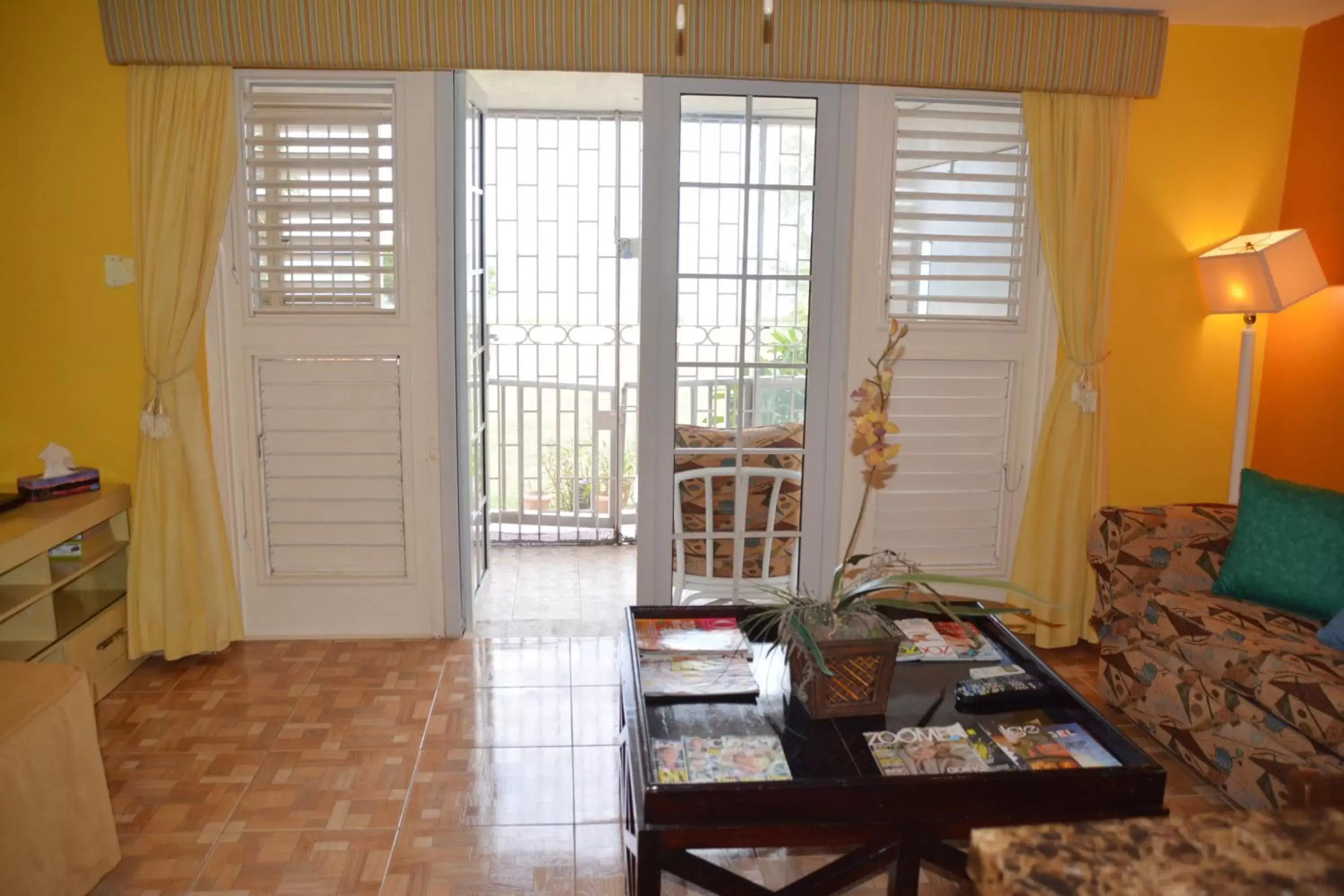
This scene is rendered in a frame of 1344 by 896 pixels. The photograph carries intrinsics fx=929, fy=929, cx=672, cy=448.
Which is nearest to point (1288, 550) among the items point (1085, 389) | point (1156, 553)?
point (1156, 553)

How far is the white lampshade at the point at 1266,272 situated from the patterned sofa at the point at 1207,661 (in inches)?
30.2

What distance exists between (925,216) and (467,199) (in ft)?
5.75

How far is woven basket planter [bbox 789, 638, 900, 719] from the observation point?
2.09m

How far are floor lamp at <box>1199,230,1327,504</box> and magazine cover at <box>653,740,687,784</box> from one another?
222cm

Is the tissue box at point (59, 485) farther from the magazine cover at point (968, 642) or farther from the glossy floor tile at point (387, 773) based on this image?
the magazine cover at point (968, 642)

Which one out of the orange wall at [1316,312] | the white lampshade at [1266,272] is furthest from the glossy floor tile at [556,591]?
the orange wall at [1316,312]

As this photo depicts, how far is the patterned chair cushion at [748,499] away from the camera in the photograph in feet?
12.1

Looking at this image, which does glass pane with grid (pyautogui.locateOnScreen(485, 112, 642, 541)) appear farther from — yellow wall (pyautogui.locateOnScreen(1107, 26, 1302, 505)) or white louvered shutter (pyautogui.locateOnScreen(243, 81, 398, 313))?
yellow wall (pyautogui.locateOnScreen(1107, 26, 1302, 505))

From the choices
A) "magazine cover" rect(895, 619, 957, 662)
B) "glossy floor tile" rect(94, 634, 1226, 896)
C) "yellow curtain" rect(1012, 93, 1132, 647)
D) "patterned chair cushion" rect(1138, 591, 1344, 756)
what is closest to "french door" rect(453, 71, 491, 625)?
"glossy floor tile" rect(94, 634, 1226, 896)

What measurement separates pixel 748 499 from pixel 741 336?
65 cm

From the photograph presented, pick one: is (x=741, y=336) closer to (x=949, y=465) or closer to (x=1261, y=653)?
(x=949, y=465)

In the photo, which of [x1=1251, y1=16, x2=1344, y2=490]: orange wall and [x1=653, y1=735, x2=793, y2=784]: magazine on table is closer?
[x1=653, y1=735, x2=793, y2=784]: magazine on table

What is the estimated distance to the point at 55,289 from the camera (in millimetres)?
3383

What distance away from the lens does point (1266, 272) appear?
332cm
